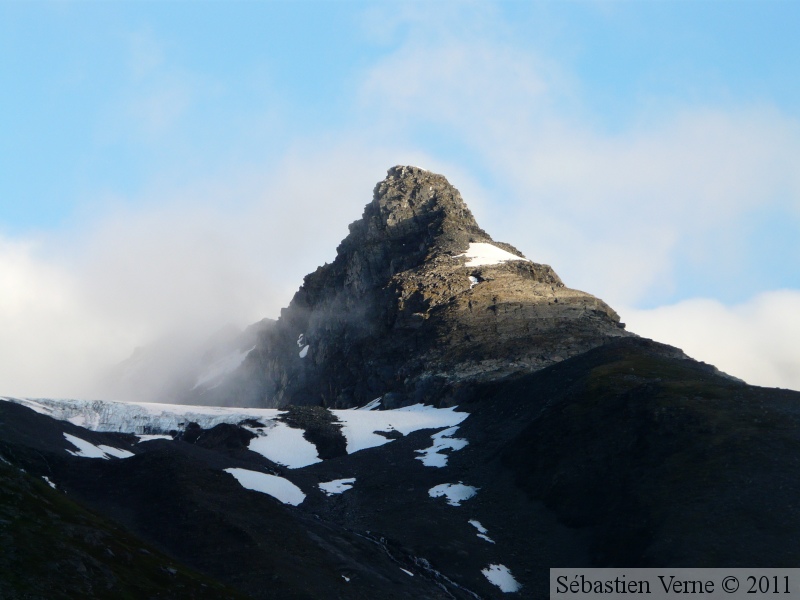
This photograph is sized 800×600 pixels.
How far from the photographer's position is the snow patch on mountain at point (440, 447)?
109 metres

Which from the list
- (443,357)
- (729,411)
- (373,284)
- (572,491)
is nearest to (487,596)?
(572,491)

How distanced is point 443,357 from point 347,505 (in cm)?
6027

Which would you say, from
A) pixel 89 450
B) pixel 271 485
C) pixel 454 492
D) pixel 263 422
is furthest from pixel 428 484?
pixel 89 450

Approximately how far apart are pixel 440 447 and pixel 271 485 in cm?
2387

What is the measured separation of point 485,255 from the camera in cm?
18300

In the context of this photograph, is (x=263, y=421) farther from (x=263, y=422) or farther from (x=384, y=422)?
(x=384, y=422)

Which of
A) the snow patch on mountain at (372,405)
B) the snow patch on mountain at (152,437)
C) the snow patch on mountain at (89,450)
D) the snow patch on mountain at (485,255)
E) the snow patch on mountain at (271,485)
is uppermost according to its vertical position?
the snow patch on mountain at (485,255)

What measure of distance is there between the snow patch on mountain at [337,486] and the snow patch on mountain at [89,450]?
20603 millimetres

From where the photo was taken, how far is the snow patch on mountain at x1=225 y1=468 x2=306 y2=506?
9669 cm

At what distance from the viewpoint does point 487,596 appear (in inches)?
2936

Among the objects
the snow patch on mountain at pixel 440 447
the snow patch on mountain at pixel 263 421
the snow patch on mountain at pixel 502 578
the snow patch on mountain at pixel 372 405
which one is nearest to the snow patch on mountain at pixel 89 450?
the snow patch on mountain at pixel 263 421

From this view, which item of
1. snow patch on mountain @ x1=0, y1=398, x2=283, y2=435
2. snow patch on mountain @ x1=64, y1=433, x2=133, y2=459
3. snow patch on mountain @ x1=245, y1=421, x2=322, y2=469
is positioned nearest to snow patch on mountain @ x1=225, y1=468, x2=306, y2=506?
snow patch on mountain @ x1=64, y1=433, x2=133, y2=459

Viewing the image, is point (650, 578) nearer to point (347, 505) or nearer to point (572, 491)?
point (572, 491)

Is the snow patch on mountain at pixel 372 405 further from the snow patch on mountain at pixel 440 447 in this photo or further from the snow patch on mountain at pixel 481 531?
the snow patch on mountain at pixel 481 531
